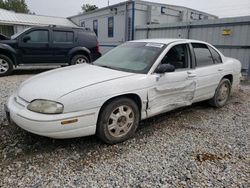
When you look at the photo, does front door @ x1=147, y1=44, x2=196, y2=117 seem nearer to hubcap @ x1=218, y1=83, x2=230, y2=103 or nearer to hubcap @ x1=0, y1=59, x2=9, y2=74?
hubcap @ x1=218, y1=83, x2=230, y2=103

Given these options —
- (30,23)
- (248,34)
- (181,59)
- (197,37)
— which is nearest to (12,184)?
(181,59)

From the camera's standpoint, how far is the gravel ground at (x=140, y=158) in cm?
243

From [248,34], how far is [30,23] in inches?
730

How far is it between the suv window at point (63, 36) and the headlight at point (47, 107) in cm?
654

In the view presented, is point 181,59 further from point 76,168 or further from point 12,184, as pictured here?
point 12,184

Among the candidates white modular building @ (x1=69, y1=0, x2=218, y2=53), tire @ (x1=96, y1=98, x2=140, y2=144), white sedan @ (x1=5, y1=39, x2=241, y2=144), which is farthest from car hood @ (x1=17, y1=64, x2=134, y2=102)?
white modular building @ (x1=69, y1=0, x2=218, y2=53)

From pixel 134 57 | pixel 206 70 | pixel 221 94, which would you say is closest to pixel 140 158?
pixel 134 57

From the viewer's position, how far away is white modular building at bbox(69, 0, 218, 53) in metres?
13.1

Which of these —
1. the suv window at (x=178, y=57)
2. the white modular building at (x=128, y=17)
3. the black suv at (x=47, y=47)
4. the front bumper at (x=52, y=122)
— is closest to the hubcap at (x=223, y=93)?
the suv window at (x=178, y=57)

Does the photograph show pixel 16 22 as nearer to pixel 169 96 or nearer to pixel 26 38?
pixel 26 38

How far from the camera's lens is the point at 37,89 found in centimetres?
288

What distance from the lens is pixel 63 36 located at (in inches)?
347

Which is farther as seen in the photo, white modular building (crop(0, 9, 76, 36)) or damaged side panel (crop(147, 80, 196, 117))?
white modular building (crop(0, 9, 76, 36))

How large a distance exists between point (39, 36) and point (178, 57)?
243 inches
